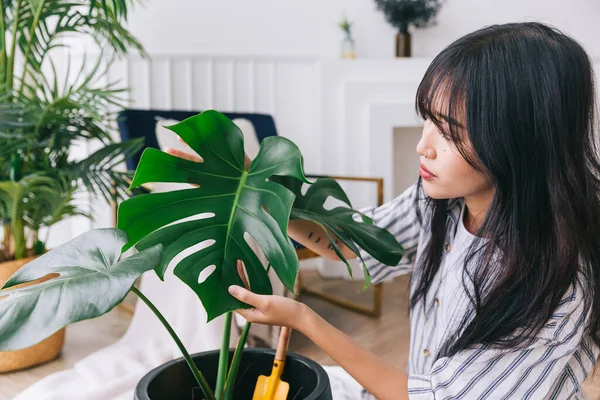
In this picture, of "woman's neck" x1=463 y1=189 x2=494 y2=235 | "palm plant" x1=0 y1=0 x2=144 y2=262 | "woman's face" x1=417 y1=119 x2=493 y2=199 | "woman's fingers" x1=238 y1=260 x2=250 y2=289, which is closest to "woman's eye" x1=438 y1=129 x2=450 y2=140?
"woman's face" x1=417 y1=119 x2=493 y2=199

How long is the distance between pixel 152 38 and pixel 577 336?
2.66m

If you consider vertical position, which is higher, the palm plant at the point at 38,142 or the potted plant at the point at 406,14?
the potted plant at the point at 406,14

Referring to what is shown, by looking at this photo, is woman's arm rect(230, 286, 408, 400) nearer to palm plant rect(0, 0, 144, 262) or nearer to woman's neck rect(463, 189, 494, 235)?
woman's neck rect(463, 189, 494, 235)

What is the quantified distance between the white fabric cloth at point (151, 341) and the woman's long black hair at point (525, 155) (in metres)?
1.02

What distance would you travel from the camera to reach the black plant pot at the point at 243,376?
763 mm

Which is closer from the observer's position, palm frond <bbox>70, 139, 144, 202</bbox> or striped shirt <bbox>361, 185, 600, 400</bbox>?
striped shirt <bbox>361, 185, 600, 400</bbox>

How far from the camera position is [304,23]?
10.9ft

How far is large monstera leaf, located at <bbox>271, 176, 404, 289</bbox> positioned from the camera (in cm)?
82

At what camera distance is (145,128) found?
8.20 ft

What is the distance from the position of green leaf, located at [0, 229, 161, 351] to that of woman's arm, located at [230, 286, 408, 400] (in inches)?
7.5

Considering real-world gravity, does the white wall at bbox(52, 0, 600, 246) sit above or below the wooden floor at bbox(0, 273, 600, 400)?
above

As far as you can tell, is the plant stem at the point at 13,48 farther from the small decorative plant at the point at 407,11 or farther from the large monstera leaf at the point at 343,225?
the small decorative plant at the point at 407,11

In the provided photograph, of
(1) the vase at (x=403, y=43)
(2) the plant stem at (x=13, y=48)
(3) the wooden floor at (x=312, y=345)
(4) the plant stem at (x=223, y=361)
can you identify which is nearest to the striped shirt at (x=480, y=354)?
(4) the plant stem at (x=223, y=361)

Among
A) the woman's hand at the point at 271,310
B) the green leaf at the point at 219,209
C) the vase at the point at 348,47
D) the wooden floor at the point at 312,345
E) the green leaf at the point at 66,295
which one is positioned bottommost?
the wooden floor at the point at 312,345
